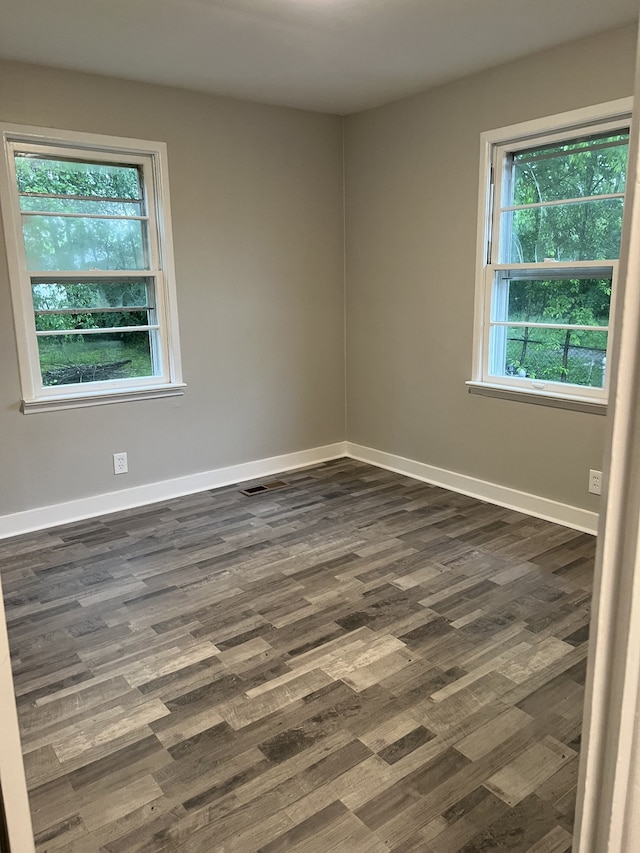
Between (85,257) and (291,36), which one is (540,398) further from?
(85,257)

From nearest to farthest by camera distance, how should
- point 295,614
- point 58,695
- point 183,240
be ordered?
1. point 58,695
2. point 295,614
3. point 183,240

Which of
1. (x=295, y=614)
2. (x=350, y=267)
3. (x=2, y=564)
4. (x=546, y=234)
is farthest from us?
(x=350, y=267)

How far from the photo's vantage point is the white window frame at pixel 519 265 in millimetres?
3156

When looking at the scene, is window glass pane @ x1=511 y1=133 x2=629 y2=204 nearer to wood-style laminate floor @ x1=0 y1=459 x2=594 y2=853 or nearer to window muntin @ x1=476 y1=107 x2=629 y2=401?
window muntin @ x1=476 y1=107 x2=629 y2=401

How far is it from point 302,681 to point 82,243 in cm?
274

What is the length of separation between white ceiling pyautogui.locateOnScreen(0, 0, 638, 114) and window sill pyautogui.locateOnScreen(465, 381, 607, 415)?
1759mm

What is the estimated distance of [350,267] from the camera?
4703mm

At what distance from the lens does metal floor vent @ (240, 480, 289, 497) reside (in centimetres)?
422

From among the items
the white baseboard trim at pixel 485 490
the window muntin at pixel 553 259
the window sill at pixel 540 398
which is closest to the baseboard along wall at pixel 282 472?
the white baseboard trim at pixel 485 490

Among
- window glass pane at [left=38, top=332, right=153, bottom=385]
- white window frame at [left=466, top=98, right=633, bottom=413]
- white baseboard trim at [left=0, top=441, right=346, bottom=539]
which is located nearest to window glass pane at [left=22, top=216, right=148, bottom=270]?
window glass pane at [left=38, top=332, right=153, bottom=385]

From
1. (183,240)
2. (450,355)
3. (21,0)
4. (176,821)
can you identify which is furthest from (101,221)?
(176,821)

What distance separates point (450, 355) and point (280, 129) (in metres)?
1.89

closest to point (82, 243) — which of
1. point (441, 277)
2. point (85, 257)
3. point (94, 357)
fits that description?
point (85, 257)

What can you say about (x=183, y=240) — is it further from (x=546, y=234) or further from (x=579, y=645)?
(x=579, y=645)
